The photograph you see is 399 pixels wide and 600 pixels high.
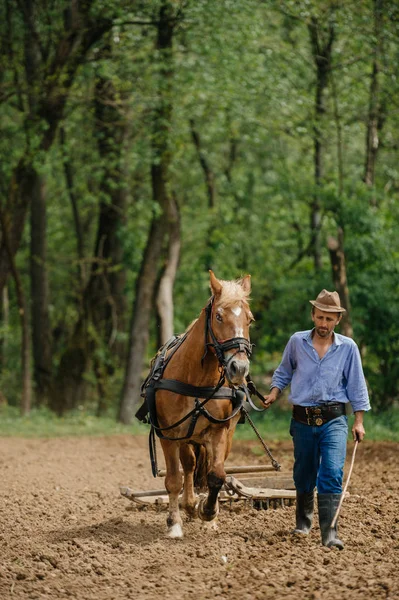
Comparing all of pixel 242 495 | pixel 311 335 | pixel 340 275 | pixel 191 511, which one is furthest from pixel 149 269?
pixel 311 335

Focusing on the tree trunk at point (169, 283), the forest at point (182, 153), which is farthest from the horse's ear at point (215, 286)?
the tree trunk at point (169, 283)

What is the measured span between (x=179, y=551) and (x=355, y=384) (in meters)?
2.01

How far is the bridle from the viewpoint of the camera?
7.68 m

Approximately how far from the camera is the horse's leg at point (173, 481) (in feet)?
28.4

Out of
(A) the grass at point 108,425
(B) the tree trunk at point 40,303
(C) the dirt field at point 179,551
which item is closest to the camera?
(C) the dirt field at point 179,551

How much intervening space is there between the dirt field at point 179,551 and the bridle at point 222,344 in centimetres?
154

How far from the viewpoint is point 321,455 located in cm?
809

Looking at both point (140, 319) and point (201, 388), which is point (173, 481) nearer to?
point (201, 388)

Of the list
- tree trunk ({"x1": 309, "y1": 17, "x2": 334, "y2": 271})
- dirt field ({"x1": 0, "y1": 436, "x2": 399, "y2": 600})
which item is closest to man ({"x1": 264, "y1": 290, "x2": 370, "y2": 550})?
dirt field ({"x1": 0, "y1": 436, "x2": 399, "y2": 600})

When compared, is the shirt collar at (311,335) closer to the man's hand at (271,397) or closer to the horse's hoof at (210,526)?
the man's hand at (271,397)

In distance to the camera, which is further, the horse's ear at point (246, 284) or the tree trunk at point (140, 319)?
the tree trunk at point (140, 319)

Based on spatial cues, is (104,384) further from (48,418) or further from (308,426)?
(308,426)

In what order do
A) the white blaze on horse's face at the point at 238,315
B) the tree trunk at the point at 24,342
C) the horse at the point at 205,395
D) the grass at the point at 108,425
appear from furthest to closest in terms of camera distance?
1. the tree trunk at the point at 24,342
2. the grass at the point at 108,425
3. the horse at the point at 205,395
4. the white blaze on horse's face at the point at 238,315

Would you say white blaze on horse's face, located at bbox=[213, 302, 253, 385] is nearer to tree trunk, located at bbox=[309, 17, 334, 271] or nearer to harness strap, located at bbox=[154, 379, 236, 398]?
harness strap, located at bbox=[154, 379, 236, 398]
